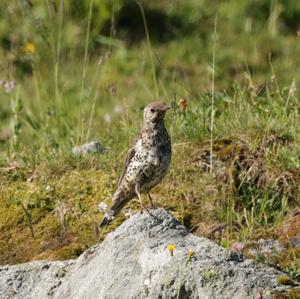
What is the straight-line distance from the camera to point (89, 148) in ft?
28.0

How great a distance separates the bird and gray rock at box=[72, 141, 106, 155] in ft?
3.50

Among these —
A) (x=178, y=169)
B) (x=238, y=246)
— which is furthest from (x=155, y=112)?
(x=238, y=246)

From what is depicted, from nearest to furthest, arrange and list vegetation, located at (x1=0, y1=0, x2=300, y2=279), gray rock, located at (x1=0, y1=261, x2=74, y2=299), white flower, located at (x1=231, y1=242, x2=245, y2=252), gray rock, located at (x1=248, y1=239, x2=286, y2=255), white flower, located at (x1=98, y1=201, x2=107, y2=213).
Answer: gray rock, located at (x1=0, y1=261, x2=74, y2=299) → white flower, located at (x1=231, y1=242, x2=245, y2=252) → gray rock, located at (x1=248, y1=239, x2=286, y2=255) → white flower, located at (x1=98, y1=201, x2=107, y2=213) → vegetation, located at (x1=0, y1=0, x2=300, y2=279)

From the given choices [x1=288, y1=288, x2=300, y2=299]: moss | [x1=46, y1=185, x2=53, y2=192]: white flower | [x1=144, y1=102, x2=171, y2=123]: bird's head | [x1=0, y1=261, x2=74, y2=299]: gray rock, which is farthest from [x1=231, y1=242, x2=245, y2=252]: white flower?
[x1=46, y1=185, x2=53, y2=192]: white flower

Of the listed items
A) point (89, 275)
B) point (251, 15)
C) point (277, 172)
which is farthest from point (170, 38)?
point (89, 275)

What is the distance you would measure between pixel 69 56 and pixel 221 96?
176 inches

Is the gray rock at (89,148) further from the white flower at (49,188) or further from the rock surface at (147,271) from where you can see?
the rock surface at (147,271)

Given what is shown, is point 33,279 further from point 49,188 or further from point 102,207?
point 49,188

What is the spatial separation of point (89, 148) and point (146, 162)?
152 centimetres

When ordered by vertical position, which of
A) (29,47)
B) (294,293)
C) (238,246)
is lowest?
(29,47)

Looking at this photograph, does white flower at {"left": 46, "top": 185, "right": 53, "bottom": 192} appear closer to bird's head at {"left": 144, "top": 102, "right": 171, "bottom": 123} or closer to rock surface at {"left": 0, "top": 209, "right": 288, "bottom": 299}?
bird's head at {"left": 144, "top": 102, "right": 171, "bottom": 123}

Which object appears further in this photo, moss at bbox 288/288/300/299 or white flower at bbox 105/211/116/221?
white flower at bbox 105/211/116/221

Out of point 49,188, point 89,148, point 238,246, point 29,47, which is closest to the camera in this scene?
point 238,246

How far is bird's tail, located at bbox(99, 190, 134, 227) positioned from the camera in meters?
7.38
